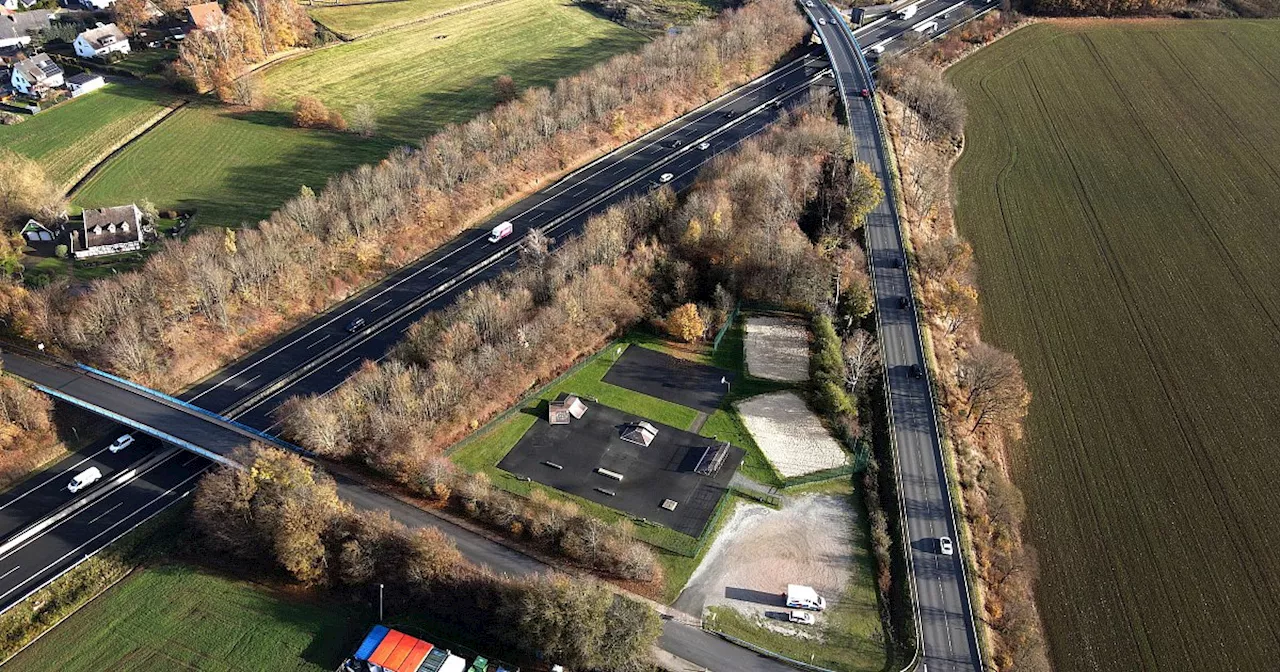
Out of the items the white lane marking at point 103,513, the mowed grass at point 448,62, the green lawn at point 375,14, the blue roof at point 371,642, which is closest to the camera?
the blue roof at point 371,642

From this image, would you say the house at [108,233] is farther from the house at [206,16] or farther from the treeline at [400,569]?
the house at [206,16]

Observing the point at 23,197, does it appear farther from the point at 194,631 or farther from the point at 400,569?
the point at 400,569

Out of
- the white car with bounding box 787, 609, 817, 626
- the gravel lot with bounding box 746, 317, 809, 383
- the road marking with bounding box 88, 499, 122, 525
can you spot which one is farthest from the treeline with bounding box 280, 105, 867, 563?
the road marking with bounding box 88, 499, 122, 525

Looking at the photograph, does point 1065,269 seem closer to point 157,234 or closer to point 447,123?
point 447,123

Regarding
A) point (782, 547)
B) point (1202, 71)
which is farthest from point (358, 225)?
point (1202, 71)

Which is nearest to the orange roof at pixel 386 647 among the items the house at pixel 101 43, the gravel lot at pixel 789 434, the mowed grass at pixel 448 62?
the gravel lot at pixel 789 434

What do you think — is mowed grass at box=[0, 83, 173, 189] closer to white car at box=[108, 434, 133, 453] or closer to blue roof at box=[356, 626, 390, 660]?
white car at box=[108, 434, 133, 453]

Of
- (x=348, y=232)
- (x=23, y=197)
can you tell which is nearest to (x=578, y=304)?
(x=348, y=232)
